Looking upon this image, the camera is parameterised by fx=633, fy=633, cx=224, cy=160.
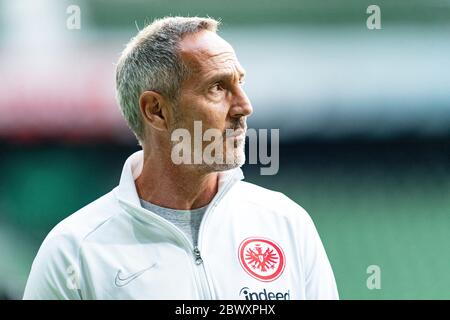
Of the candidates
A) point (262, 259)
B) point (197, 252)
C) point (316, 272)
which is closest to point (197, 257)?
point (197, 252)

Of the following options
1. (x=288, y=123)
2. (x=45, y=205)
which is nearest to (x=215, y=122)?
(x=288, y=123)

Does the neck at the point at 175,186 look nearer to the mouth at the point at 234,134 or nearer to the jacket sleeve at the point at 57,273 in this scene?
the mouth at the point at 234,134

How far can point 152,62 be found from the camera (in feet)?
4.68

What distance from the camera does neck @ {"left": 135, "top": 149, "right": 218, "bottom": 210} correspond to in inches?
55.7

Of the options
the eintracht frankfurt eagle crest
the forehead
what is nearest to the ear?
the forehead

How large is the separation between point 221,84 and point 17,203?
0.87 meters

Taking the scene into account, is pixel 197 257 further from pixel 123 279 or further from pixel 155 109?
pixel 155 109

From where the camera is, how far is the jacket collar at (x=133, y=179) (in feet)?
4.53

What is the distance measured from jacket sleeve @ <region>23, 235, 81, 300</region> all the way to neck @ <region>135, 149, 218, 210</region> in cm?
21

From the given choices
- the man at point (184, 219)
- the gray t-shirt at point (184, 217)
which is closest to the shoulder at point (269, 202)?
the man at point (184, 219)

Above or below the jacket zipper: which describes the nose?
above

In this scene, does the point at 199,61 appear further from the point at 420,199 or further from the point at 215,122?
the point at 420,199

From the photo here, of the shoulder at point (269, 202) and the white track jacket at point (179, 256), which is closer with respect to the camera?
the white track jacket at point (179, 256)

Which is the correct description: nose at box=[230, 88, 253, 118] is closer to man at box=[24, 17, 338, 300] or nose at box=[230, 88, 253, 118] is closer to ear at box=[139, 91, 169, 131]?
man at box=[24, 17, 338, 300]
